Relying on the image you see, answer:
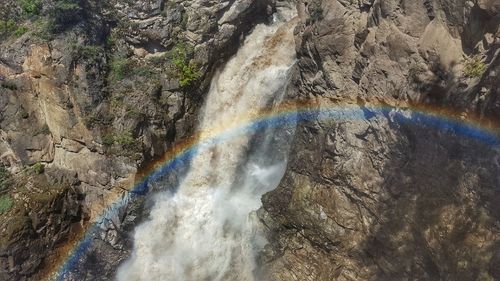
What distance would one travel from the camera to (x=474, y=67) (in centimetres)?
912

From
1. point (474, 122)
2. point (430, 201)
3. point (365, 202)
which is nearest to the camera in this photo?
point (474, 122)

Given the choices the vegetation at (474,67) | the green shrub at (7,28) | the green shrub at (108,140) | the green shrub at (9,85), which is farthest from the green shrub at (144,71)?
the vegetation at (474,67)

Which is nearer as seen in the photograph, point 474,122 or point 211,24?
point 474,122

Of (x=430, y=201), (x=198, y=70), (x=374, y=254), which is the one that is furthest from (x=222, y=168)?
(x=430, y=201)

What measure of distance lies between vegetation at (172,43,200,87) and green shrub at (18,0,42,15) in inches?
190

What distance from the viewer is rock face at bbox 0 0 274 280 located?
1396cm

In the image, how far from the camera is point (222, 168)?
1560 centimetres

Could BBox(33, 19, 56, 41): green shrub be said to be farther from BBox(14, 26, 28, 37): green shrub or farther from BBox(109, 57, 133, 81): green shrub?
BBox(109, 57, 133, 81): green shrub

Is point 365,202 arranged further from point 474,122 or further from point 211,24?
point 211,24

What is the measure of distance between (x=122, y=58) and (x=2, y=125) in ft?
14.7

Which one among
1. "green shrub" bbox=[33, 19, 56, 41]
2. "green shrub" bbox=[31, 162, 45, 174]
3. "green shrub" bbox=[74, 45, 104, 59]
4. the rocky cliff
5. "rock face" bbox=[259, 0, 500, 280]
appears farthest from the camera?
"green shrub" bbox=[31, 162, 45, 174]

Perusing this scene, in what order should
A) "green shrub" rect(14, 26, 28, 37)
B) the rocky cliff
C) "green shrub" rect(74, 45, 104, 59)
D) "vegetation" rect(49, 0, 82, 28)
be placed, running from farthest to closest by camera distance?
"vegetation" rect(49, 0, 82, 28) → "green shrub" rect(14, 26, 28, 37) → "green shrub" rect(74, 45, 104, 59) → the rocky cliff

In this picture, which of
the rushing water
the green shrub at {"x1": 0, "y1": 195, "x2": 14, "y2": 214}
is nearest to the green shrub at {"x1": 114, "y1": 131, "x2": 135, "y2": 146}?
the rushing water

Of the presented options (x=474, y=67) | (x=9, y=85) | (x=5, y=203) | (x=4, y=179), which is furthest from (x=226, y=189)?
(x=474, y=67)
